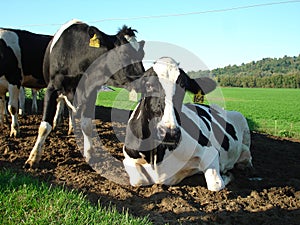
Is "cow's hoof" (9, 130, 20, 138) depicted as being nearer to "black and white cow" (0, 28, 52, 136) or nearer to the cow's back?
"black and white cow" (0, 28, 52, 136)

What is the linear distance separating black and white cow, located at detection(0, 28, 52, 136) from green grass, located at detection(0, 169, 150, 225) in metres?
3.59

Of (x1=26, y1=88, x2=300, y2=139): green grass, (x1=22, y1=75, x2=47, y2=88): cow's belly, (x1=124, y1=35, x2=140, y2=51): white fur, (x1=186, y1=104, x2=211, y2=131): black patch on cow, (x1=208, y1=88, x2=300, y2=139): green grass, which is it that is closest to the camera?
(x1=186, y1=104, x2=211, y2=131): black patch on cow

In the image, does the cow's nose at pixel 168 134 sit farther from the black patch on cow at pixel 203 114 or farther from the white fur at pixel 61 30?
the white fur at pixel 61 30

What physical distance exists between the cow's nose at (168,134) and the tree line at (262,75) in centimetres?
129

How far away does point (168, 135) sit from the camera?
3973 mm

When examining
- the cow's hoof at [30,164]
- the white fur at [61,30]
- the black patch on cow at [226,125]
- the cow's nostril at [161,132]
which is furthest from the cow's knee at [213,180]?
the white fur at [61,30]

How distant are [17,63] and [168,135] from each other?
15.2 feet

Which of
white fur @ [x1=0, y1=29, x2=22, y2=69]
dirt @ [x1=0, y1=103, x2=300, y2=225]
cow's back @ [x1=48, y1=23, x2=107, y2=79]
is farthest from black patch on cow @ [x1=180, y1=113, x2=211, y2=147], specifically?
white fur @ [x1=0, y1=29, x2=22, y2=69]

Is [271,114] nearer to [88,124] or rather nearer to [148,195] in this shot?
[88,124]

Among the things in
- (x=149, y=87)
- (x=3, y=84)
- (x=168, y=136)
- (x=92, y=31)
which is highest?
(x=92, y=31)

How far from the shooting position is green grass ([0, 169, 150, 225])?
316 centimetres

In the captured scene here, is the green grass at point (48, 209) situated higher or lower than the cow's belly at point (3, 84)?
lower

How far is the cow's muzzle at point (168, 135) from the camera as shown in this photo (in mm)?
3908

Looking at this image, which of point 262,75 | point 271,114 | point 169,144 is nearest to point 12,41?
point 169,144
